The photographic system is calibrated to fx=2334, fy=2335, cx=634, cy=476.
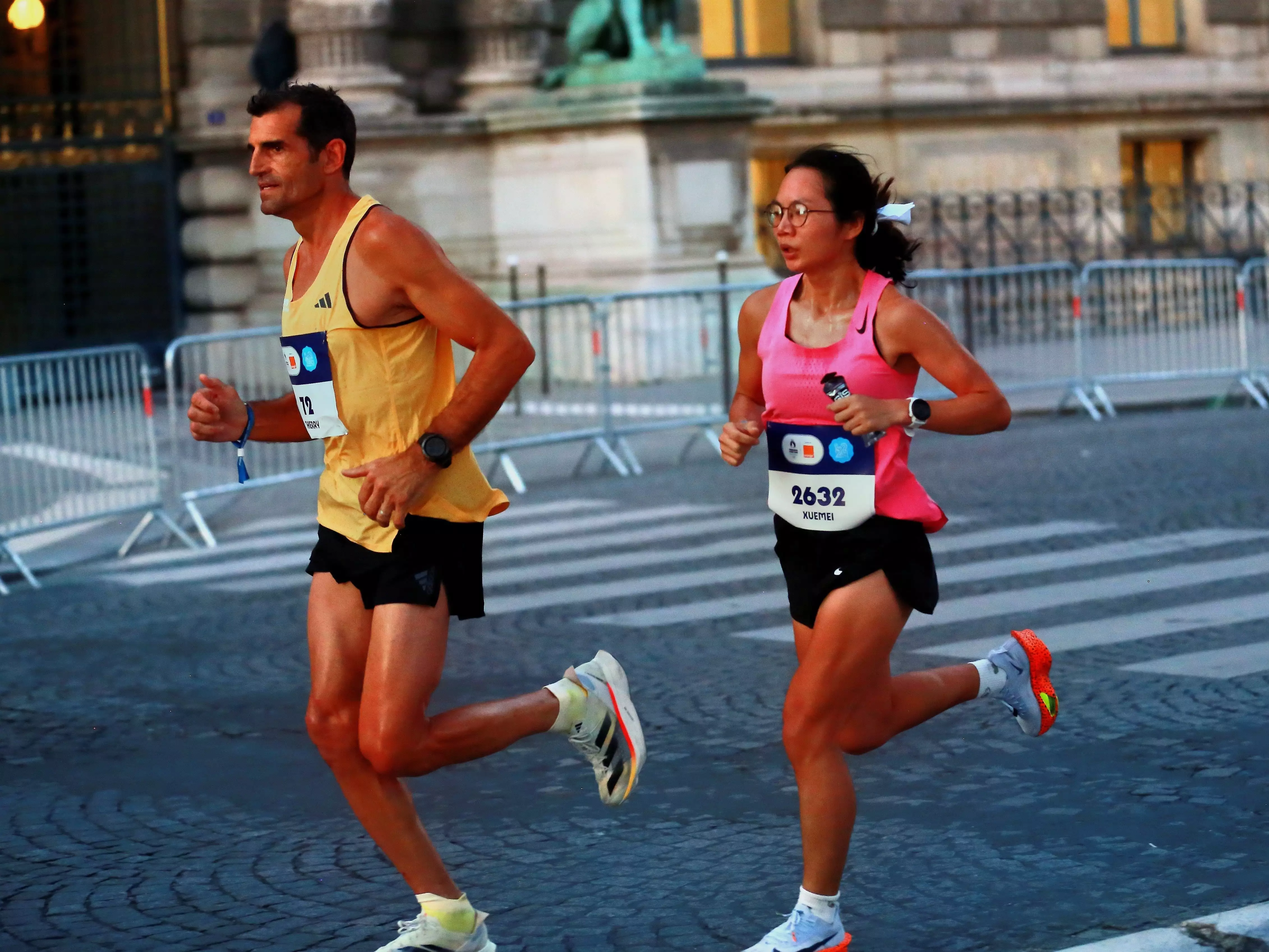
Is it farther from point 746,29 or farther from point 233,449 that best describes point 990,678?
point 746,29

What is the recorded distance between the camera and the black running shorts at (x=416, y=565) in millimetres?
5082

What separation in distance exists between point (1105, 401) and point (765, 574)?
7.71 meters

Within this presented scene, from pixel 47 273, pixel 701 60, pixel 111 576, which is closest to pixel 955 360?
pixel 111 576

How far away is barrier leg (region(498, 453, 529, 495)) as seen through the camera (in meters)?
14.7

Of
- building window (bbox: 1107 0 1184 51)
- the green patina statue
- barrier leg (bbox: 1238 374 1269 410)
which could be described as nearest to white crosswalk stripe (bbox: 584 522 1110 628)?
barrier leg (bbox: 1238 374 1269 410)

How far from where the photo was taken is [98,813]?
22.3 feet

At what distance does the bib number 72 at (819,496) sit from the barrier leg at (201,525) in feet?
26.3

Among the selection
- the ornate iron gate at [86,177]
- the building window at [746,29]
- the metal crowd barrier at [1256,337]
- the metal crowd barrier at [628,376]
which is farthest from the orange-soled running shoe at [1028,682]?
the building window at [746,29]

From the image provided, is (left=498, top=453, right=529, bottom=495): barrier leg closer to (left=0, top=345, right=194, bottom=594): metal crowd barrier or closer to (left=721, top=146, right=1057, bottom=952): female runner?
(left=0, top=345, right=194, bottom=594): metal crowd barrier

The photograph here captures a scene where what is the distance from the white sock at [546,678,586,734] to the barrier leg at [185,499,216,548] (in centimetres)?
759

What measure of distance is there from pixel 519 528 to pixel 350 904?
7.32 metres

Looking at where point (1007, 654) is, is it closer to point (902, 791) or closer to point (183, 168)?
point (902, 791)

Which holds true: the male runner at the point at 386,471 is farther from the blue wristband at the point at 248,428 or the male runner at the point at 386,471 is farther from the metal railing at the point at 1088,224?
the metal railing at the point at 1088,224

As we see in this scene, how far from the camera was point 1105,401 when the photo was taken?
17828mm
